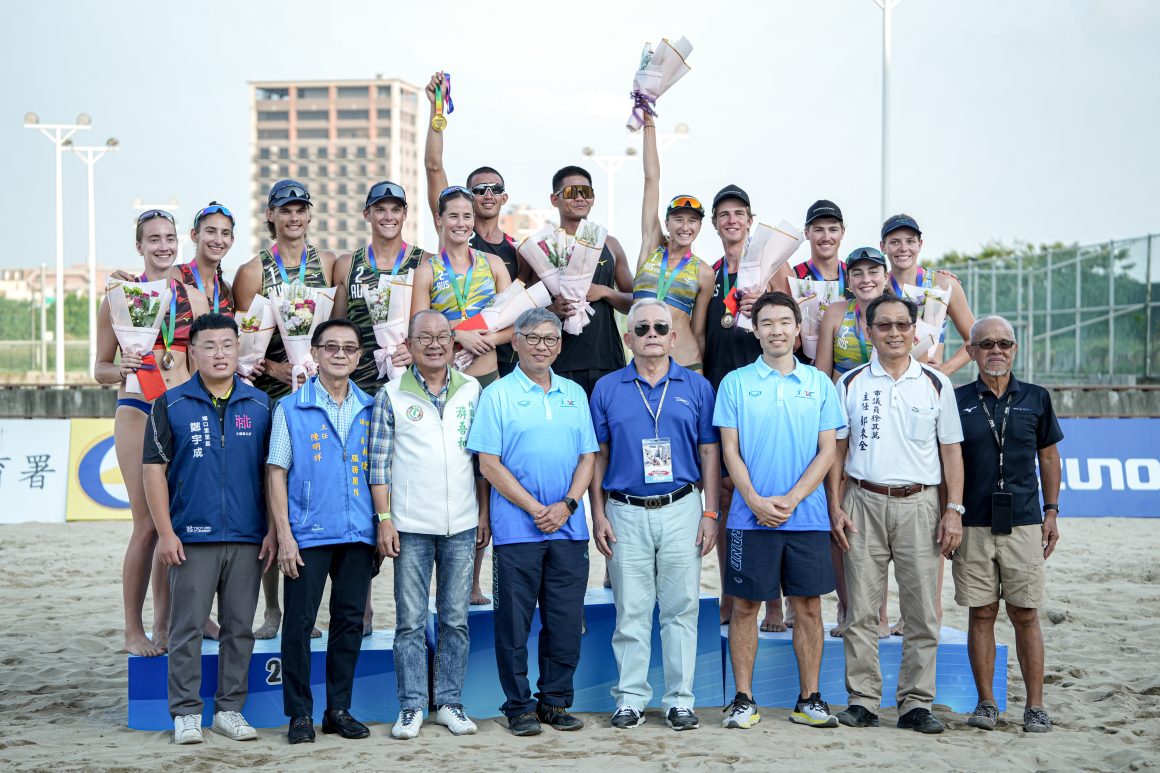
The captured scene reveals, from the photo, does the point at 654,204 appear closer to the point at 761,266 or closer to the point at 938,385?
the point at 761,266

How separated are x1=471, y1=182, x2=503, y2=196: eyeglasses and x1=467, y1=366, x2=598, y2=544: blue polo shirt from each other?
1424 mm

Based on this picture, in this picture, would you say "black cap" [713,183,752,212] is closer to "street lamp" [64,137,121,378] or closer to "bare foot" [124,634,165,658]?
"bare foot" [124,634,165,658]

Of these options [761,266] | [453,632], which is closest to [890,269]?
[761,266]

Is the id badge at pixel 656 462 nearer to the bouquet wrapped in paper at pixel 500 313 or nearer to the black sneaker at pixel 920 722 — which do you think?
the bouquet wrapped in paper at pixel 500 313

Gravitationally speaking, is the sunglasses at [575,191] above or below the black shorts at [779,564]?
above

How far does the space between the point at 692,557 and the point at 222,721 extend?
234 cm

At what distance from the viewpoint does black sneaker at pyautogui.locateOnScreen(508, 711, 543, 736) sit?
5.09 metres

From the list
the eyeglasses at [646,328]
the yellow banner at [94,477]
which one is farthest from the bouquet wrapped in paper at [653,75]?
the yellow banner at [94,477]

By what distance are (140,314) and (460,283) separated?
5.30ft

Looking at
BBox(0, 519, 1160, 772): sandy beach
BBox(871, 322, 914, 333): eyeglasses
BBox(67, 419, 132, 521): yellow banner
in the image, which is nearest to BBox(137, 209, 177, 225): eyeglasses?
BBox(0, 519, 1160, 772): sandy beach

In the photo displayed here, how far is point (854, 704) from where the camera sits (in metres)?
5.29

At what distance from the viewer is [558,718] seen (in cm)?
519

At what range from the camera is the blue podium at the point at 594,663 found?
5.58m

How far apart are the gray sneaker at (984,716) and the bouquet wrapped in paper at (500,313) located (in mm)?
2991
